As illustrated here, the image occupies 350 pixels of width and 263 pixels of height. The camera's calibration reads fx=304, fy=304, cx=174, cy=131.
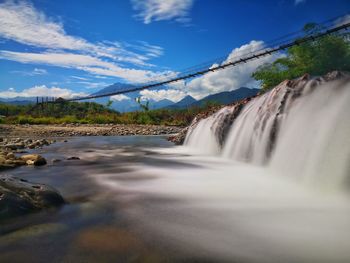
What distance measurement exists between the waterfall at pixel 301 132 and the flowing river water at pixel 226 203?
1.4 inches

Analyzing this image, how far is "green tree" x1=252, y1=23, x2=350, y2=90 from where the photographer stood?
118 feet

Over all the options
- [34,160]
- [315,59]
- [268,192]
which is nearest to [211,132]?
[34,160]

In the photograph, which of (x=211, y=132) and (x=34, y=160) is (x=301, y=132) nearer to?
(x=211, y=132)

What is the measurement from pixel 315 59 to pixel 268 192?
115 feet

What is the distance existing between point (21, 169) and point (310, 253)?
30.0ft

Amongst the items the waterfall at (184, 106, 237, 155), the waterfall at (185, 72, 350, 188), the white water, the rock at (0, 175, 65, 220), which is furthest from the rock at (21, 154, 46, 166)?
the waterfall at (184, 106, 237, 155)

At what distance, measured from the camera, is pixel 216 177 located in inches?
342

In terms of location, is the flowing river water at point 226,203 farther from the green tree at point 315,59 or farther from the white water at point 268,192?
the green tree at point 315,59

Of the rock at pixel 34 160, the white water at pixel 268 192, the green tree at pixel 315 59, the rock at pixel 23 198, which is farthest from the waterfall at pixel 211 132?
the green tree at pixel 315 59

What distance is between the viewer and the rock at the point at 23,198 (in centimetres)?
499

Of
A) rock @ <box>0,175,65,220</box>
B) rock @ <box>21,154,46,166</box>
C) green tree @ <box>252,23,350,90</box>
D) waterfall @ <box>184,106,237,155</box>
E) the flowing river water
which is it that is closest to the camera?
the flowing river water

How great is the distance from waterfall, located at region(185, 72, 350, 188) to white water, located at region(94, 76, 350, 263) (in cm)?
3

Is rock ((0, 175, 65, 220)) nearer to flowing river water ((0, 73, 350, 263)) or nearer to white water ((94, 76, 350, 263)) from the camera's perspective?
flowing river water ((0, 73, 350, 263))

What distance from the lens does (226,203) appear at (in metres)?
5.97
